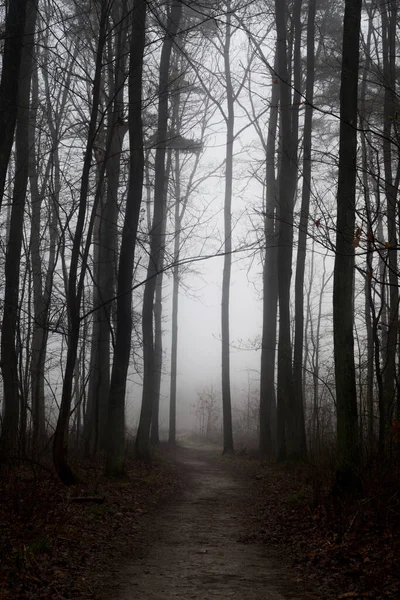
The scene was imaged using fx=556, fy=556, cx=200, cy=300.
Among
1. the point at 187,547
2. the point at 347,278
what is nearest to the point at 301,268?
the point at 347,278

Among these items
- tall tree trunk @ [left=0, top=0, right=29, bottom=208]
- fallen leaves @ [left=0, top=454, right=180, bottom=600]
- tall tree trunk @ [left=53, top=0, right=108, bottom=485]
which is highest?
tall tree trunk @ [left=0, top=0, right=29, bottom=208]

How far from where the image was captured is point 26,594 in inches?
171

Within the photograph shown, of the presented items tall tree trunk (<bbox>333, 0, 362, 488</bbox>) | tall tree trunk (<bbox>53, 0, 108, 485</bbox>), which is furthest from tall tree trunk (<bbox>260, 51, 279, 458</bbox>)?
tall tree trunk (<bbox>53, 0, 108, 485</bbox>)

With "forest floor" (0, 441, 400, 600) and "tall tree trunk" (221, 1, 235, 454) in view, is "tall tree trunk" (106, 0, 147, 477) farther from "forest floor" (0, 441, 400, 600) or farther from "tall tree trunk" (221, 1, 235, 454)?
"tall tree trunk" (221, 1, 235, 454)

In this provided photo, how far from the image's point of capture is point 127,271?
10.6 metres

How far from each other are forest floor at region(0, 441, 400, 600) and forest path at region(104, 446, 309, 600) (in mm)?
12

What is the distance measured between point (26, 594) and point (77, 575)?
793mm

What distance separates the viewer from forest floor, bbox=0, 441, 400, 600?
4.71m

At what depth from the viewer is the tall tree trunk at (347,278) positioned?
23.8ft

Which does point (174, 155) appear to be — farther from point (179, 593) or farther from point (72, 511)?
point (179, 593)

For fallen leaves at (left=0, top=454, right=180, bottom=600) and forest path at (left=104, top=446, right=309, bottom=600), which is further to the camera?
forest path at (left=104, top=446, right=309, bottom=600)

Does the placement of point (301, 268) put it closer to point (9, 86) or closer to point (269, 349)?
point (269, 349)

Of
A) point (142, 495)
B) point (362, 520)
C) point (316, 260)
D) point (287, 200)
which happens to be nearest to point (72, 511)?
point (142, 495)

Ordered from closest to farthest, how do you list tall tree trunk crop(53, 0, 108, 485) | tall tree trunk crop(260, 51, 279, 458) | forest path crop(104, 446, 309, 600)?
1. forest path crop(104, 446, 309, 600)
2. tall tree trunk crop(53, 0, 108, 485)
3. tall tree trunk crop(260, 51, 279, 458)
